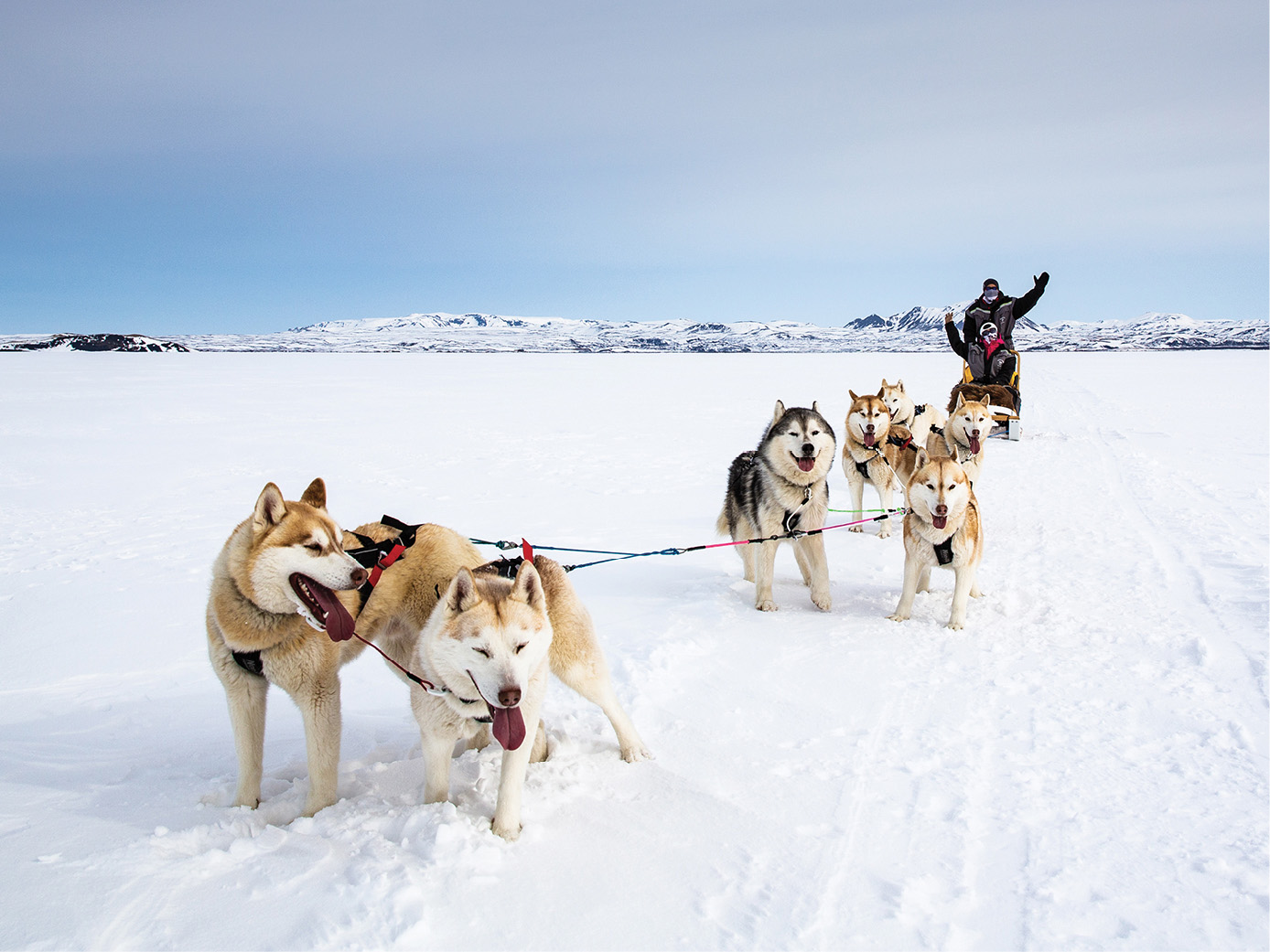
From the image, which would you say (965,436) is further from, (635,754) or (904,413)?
(635,754)

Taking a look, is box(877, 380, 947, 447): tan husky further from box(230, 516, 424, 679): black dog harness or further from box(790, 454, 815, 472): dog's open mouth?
box(230, 516, 424, 679): black dog harness

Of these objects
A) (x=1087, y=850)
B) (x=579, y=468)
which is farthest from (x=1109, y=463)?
(x=1087, y=850)

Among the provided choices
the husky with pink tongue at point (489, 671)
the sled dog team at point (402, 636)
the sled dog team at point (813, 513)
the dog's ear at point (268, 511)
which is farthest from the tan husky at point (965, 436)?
the dog's ear at point (268, 511)

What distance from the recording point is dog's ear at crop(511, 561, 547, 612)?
247 centimetres

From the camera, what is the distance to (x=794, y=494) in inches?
197

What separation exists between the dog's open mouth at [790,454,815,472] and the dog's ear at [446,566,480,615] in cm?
298

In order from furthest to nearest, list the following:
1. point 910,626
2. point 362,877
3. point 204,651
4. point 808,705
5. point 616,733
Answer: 1. point 910,626
2. point 204,651
3. point 808,705
4. point 616,733
5. point 362,877

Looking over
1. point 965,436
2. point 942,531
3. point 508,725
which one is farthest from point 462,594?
point 965,436

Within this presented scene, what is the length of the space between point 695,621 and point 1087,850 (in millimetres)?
2587

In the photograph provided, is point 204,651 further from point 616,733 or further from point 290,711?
point 616,733

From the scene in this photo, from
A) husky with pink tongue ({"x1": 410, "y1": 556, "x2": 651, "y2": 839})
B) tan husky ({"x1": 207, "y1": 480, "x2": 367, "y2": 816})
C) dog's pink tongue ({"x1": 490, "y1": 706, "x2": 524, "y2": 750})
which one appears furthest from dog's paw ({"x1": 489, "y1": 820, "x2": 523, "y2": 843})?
tan husky ({"x1": 207, "y1": 480, "x2": 367, "y2": 816})

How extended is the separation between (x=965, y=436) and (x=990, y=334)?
4.44 metres

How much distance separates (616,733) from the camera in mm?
3115

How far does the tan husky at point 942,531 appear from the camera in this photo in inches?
177
